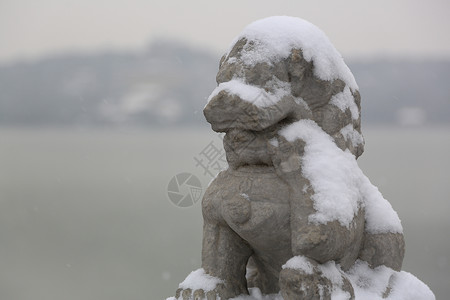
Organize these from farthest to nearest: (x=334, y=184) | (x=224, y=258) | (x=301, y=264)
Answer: (x=224, y=258)
(x=334, y=184)
(x=301, y=264)

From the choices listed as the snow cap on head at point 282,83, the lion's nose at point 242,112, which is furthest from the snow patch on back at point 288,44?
the lion's nose at point 242,112

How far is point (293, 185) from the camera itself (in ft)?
6.71

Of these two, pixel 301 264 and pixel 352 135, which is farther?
pixel 352 135

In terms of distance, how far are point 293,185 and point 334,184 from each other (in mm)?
160

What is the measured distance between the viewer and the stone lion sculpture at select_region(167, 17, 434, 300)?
1.96 m

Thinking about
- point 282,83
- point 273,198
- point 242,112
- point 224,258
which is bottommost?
point 224,258

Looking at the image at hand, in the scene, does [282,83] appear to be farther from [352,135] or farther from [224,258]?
[224,258]

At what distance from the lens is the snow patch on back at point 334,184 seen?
197 cm

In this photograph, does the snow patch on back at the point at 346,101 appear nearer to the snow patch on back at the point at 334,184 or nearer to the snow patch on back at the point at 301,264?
the snow patch on back at the point at 334,184

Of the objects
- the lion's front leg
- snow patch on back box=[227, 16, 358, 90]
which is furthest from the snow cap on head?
the lion's front leg

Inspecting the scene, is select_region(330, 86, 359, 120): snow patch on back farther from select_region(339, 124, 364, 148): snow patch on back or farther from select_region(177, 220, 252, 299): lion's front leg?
select_region(177, 220, 252, 299): lion's front leg

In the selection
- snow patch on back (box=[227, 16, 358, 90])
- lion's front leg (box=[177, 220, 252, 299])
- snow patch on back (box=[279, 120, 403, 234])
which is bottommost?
lion's front leg (box=[177, 220, 252, 299])

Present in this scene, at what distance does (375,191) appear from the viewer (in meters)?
2.31

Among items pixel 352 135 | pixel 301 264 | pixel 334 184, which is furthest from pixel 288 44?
pixel 301 264
